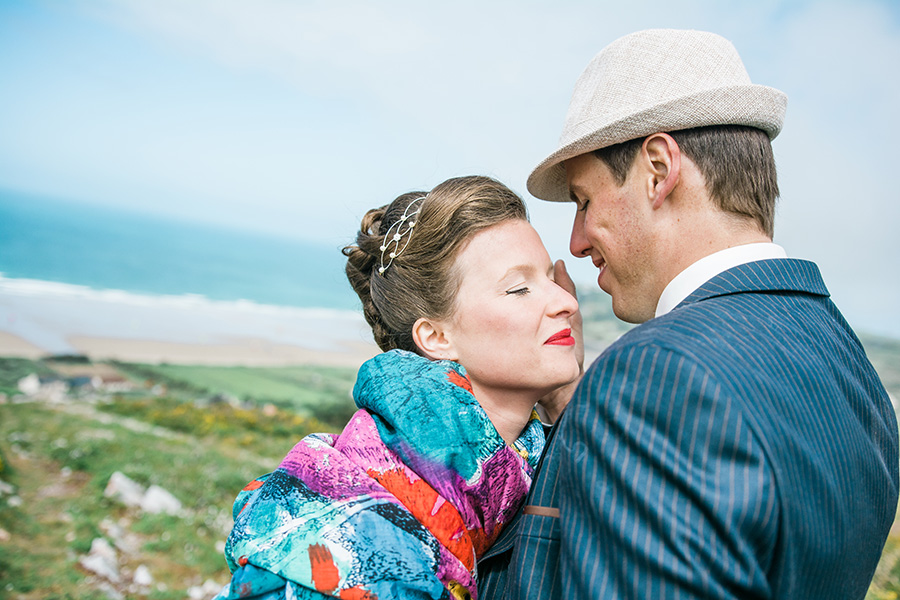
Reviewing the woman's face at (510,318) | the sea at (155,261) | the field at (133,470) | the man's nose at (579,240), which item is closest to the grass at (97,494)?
the field at (133,470)

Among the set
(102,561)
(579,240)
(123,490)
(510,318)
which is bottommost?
(102,561)

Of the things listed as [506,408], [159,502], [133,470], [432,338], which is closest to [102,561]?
[159,502]

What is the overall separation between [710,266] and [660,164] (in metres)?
0.39

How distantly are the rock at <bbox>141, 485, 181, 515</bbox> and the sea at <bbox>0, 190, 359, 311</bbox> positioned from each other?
28.2 meters

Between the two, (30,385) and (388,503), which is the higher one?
(388,503)

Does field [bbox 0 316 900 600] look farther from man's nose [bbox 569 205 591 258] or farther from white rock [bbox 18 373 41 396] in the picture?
man's nose [bbox 569 205 591 258]

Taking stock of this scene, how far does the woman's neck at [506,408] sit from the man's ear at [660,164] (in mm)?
928

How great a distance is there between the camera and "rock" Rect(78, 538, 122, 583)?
578cm

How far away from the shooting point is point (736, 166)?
204 cm

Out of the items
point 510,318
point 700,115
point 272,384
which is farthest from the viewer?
point 272,384

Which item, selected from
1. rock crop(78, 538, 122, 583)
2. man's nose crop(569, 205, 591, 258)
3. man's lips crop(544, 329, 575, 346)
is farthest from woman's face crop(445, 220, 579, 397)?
rock crop(78, 538, 122, 583)

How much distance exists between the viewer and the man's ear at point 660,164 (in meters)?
2.06

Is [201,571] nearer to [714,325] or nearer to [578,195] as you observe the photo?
[578,195]

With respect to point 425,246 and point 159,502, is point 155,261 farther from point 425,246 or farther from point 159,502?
point 425,246
